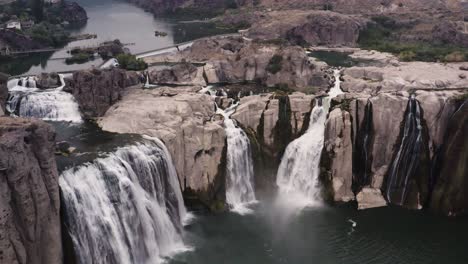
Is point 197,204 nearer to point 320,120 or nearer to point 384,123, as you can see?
point 320,120

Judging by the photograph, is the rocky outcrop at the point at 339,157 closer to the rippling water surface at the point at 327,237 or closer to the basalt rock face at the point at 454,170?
the rippling water surface at the point at 327,237

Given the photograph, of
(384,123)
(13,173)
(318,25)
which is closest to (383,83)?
(384,123)

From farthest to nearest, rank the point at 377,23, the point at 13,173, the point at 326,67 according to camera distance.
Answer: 1. the point at 377,23
2. the point at 326,67
3. the point at 13,173

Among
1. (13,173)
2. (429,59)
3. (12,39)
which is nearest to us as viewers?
(13,173)

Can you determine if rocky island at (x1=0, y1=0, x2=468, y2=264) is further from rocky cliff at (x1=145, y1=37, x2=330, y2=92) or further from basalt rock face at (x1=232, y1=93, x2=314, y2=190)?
rocky cliff at (x1=145, y1=37, x2=330, y2=92)

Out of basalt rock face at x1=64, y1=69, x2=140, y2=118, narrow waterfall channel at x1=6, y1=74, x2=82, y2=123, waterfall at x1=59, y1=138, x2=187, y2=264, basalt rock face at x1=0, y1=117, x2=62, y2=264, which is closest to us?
basalt rock face at x1=0, y1=117, x2=62, y2=264

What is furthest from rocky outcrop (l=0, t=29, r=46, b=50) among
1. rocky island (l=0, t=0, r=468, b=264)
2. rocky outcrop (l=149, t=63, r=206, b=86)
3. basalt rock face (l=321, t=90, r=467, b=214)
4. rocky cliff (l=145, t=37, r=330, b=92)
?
basalt rock face (l=321, t=90, r=467, b=214)

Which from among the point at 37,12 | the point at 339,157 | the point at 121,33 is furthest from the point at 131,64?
the point at 37,12
